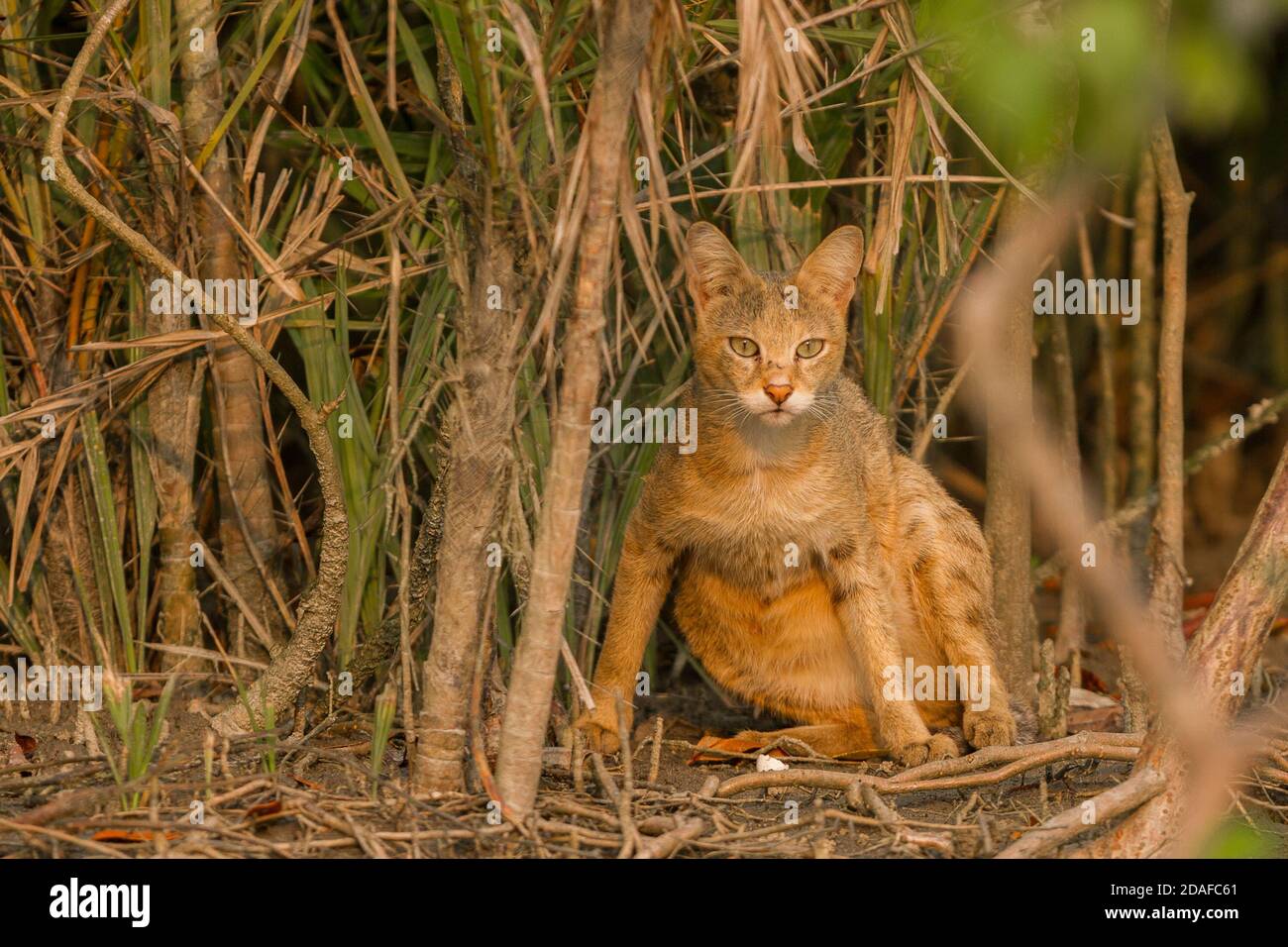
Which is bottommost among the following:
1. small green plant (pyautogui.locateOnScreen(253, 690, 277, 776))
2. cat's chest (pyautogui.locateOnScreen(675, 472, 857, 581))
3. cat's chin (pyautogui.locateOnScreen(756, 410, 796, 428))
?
small green plant (pyautogui.locateOnScreen(253, 690, 277, 776))

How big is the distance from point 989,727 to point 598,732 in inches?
50.5

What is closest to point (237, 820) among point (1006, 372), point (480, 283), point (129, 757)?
point (129, 757)

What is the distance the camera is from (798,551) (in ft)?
14.9

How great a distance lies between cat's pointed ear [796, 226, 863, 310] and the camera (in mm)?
4477

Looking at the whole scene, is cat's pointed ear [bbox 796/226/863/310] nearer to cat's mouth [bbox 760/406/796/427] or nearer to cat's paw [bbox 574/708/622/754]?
cat's mouth [bbox 760/406/796/427]

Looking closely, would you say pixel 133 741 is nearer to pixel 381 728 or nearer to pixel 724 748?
pixel 381 728

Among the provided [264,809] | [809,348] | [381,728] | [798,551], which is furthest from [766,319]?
[264,809]

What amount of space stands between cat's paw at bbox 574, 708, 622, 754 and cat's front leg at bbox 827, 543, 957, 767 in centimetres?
85

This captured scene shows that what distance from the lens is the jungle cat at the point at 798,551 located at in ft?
14.5

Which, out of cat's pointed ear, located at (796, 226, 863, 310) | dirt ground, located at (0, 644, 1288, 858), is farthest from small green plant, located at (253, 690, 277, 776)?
cat's pointed ear, located at (796, 226, 863, 310)

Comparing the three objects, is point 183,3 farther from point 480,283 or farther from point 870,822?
point 870,822

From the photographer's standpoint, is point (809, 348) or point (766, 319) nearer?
point (766, 319)

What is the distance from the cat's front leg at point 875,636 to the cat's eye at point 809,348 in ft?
2.08

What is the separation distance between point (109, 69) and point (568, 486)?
2.30 m
